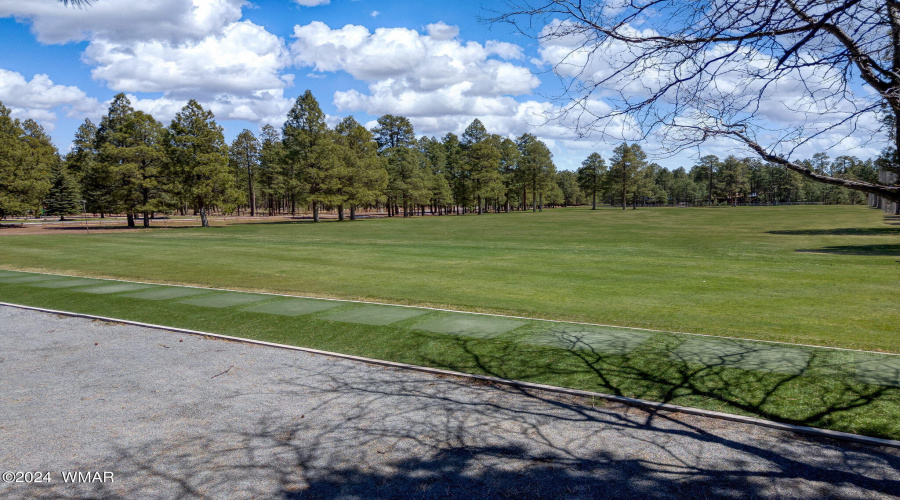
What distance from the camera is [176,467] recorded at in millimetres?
4848

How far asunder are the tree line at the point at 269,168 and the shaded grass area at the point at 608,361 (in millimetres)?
13749

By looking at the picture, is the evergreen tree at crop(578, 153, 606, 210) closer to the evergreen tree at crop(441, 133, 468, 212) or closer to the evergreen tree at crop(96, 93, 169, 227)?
the evergreen tree at crop(441, 133, 468, 212)

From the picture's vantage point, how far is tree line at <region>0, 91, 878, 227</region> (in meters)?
52.0

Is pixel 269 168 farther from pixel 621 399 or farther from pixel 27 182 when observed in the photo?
pixel 621 399

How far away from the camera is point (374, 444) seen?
528cm

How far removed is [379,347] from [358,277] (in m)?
8.08

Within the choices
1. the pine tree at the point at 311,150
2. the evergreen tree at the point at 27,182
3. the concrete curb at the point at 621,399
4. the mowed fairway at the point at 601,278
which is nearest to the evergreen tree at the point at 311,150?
the pine tree at the point at 311,150

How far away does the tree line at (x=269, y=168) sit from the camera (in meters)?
52.0

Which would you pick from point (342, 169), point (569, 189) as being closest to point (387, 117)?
point (342, 169)

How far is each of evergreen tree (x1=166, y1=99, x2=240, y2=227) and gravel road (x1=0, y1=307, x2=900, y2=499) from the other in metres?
48.7

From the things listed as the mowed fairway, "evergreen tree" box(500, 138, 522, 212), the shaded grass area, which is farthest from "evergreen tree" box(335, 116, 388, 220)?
the shaded grass area

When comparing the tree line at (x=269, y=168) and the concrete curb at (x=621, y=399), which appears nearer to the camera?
the concrete curb at (x=621, y=399)

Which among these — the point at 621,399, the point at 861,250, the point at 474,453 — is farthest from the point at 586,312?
the point at 861,250

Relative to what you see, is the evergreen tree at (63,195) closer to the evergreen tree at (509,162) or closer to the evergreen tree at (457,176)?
the evergreen tree at (457,176)
